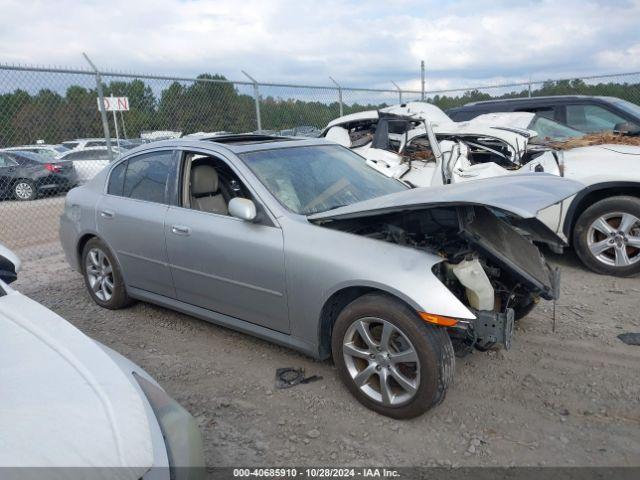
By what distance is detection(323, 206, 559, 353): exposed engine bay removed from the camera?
2.94m

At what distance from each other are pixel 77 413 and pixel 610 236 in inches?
203

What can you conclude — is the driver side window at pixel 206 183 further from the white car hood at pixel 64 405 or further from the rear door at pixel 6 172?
the rear door at pixel 6 172

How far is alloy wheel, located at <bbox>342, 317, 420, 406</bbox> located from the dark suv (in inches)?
211

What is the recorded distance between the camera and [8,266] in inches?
111

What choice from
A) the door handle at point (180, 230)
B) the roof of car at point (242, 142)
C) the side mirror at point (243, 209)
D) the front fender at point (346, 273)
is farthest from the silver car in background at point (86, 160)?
the front fender at point (346, 273)

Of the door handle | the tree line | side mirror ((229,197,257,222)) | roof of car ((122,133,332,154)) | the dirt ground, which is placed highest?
the tree line

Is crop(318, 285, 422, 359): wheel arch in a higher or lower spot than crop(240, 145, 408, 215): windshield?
lower

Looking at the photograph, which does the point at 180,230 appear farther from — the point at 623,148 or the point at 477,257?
the point at 623,148

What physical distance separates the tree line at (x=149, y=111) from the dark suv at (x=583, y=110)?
4220 mm

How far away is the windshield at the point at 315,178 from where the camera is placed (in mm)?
3582

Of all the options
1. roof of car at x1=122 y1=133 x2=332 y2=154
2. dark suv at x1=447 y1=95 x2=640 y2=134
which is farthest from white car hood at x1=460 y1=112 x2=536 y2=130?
roof of car at x1=122 y1=133 x2=332 y2=154

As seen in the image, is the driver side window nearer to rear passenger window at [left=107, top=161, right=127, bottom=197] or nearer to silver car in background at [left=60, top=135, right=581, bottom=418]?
silver car in background at [left=60, top=135, right=581, bottom=418]

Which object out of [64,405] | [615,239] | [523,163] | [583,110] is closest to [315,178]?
[64,405]

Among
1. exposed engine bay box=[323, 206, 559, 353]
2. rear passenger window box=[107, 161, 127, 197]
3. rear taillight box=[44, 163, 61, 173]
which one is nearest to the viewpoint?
exposed engine bay box=[323, 206, 559, 353]
